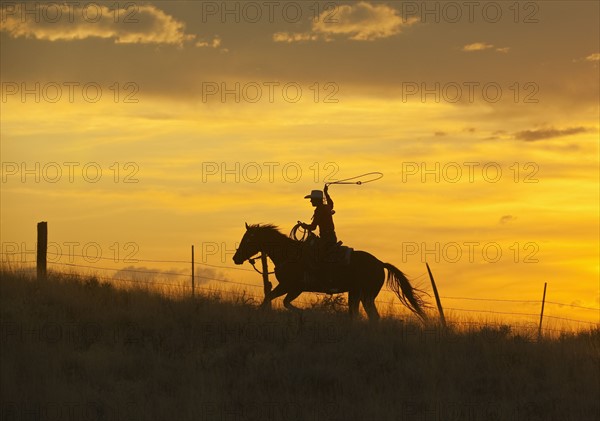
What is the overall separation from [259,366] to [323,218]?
4454 millimetres

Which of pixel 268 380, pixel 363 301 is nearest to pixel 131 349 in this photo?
pixel 268 380

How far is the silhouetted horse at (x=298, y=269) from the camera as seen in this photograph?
20625mm

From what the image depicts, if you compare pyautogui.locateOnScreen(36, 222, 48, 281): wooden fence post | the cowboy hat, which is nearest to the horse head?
the cowboy hat

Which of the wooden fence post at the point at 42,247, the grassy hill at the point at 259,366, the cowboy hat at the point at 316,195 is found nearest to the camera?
the grassy hill at the point at 259,366

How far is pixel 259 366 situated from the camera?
1636cm

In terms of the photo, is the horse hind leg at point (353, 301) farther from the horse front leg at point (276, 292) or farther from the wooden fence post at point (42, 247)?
the wooden fence post at point (42, 247)

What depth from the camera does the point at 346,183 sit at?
68.9 ft

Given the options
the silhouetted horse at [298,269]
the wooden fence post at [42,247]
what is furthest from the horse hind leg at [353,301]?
the wooden fence post at [42,247]

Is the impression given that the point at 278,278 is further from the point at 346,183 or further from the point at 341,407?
the point at 341,407

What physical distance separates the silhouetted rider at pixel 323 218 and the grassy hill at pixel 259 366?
1.65 meters

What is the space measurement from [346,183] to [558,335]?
5.80 metres

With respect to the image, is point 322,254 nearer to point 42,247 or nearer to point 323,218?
point 323,218

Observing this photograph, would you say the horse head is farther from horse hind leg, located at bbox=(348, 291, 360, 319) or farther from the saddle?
horse hind leg, located at bbox=(348, 291, 360, 319)

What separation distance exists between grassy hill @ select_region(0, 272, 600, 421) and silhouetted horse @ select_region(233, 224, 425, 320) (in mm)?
1134
